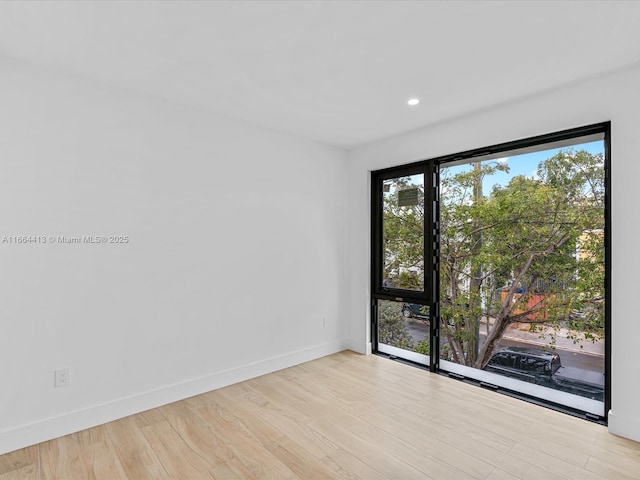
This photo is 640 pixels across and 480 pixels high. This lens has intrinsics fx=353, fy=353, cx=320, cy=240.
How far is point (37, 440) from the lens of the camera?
7.55ft

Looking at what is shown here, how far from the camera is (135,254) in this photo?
2.75m

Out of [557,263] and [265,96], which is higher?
[265,96]

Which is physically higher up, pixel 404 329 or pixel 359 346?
pixel 404 329

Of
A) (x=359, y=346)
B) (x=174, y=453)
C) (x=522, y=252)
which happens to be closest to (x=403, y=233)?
(x=522, y=252)

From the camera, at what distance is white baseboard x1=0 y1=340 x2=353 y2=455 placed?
226 cm

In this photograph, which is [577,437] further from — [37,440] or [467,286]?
[37,440]

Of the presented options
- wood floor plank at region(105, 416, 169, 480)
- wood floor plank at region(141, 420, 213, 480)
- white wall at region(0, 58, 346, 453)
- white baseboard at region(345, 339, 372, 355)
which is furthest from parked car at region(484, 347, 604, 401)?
wood floor plank at region(105, 416, 169, 480)

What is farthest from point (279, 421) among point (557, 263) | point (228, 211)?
point (557, 263)

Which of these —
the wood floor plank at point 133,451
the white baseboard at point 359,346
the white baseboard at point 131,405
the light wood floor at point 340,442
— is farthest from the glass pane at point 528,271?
the wood floor plank at point 133,451

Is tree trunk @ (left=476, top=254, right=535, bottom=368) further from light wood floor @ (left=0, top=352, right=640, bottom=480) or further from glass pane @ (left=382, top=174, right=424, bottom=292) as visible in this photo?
glass pane @ (left=382, top=174, right=424, bottom=292)

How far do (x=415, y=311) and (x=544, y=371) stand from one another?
1.26 metres

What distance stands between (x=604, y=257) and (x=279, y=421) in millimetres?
2690

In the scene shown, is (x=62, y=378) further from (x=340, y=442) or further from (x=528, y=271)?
(x=528, y=271)

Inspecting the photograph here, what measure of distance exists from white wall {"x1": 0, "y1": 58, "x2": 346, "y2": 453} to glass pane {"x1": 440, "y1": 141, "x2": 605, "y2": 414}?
1588 millimetres
